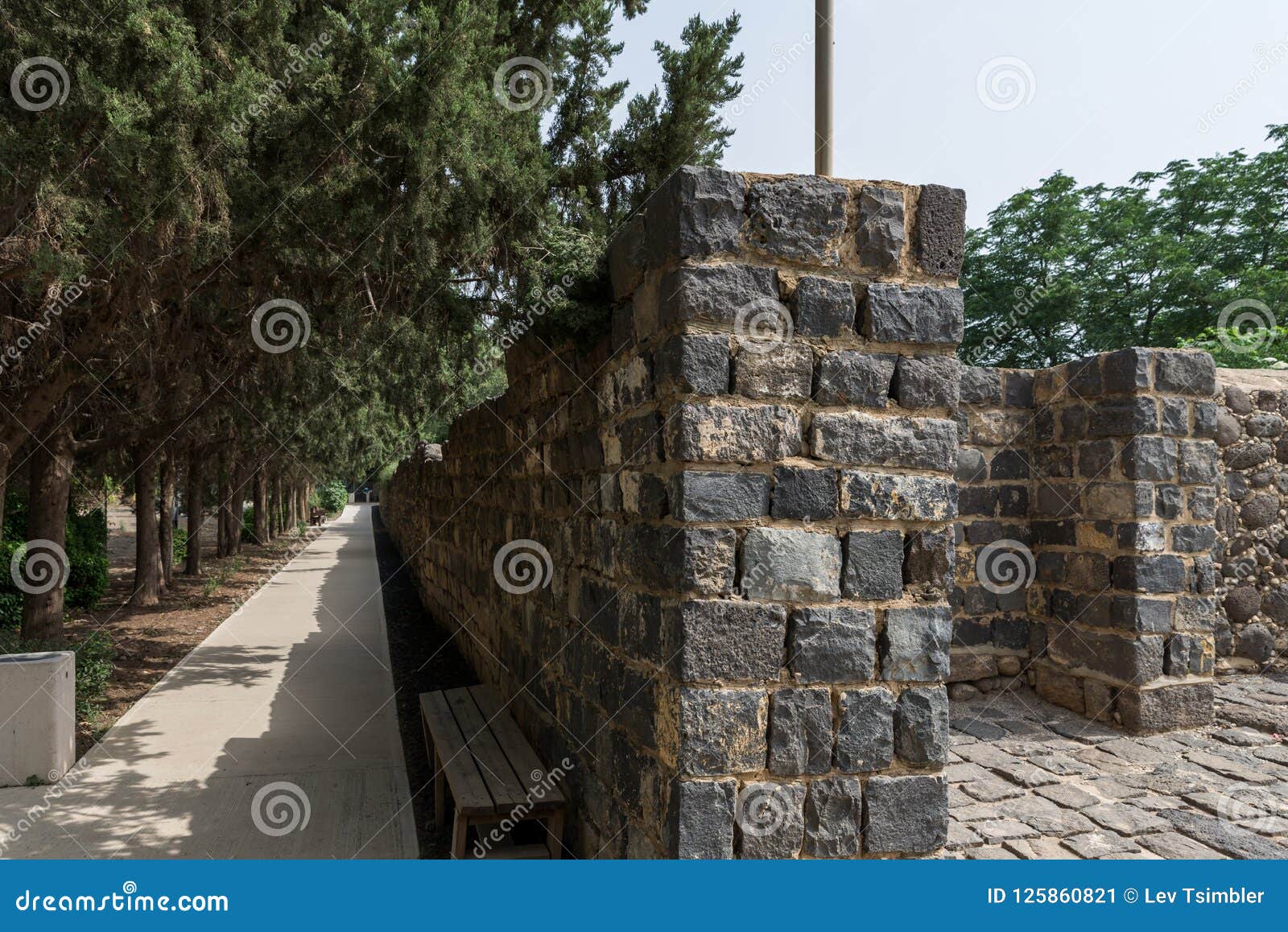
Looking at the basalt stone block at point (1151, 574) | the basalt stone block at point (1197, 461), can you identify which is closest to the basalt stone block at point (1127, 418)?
the basalt stone block at point (1197, 461)

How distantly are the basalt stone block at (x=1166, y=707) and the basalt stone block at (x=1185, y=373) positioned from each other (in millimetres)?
1879

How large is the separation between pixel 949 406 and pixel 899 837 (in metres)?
1.36

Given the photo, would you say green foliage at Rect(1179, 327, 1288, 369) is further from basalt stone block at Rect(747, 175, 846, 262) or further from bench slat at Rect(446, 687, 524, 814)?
basalt stone block at Rect(747, 175, 846, 262)

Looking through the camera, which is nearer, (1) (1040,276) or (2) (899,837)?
(2) (899,837)

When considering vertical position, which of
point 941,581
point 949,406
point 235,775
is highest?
point 949,406

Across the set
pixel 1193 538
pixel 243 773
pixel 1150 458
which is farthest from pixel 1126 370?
pixel 243 773

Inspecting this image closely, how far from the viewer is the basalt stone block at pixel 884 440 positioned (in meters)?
2.70

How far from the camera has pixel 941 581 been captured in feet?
9.22

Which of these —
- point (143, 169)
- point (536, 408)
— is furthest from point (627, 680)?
point (143, 169)

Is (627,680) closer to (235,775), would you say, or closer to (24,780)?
(235,775)

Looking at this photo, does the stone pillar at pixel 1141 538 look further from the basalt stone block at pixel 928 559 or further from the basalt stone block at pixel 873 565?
the basalt stone block at pixel 873 565

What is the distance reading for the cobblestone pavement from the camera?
372 centimetres

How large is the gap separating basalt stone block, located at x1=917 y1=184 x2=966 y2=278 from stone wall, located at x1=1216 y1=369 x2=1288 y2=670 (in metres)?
4.91

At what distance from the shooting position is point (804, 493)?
2.67 m
